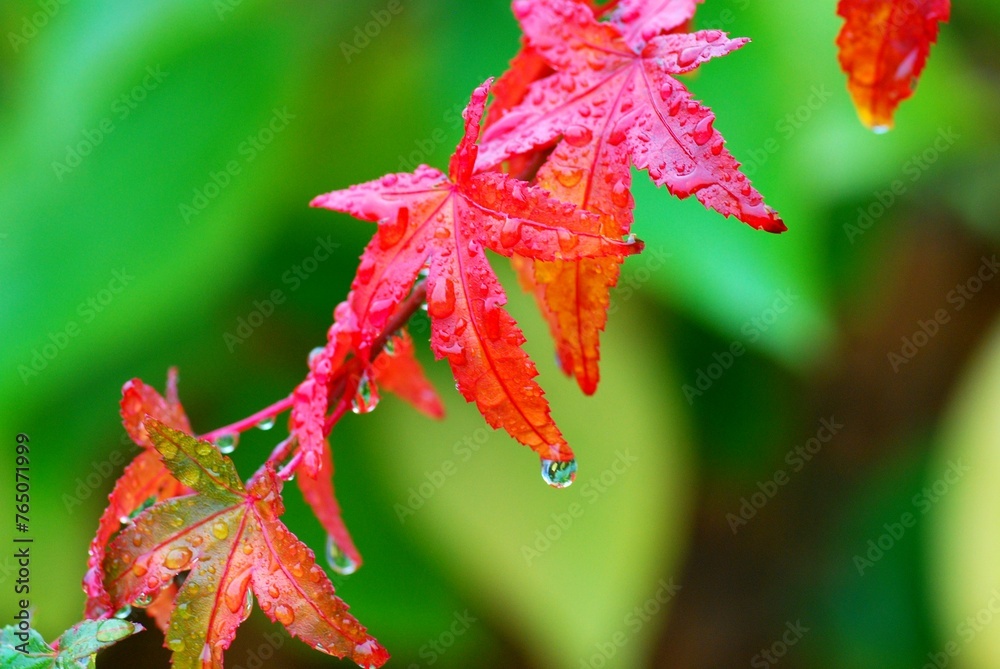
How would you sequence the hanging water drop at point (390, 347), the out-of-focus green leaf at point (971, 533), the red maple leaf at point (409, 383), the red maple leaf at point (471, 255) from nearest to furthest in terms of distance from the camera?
the red maple leaf at point (471, 255), the hanging water drop at point (390, 347), the red maple leaf at point (409, 383), the out-of-focus green leaf at point (971, 533)

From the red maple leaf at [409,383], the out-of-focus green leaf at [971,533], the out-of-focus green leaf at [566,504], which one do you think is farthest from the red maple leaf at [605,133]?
the out-of-focus green leaf at [971,533]

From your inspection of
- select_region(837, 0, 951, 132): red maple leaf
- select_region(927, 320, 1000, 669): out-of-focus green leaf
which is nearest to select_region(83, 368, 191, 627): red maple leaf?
select_region(837, 0, 951, 132): red maple leaf

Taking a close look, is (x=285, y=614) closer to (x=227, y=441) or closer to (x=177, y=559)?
(x=177, y=559)

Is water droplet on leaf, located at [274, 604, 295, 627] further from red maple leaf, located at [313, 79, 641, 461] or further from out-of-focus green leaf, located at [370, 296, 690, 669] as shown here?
out-of-focus green leaf, located at [370, 296, 690, 669]

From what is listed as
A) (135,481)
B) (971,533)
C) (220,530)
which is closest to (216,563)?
(220,530)

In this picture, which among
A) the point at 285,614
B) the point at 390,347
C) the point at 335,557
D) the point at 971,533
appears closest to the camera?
the point at 285,614

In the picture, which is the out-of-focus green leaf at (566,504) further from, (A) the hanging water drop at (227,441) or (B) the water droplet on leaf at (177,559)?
(B) the water droplet on leaf at (177,559)

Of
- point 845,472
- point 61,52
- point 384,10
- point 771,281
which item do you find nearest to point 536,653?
point 845,472
